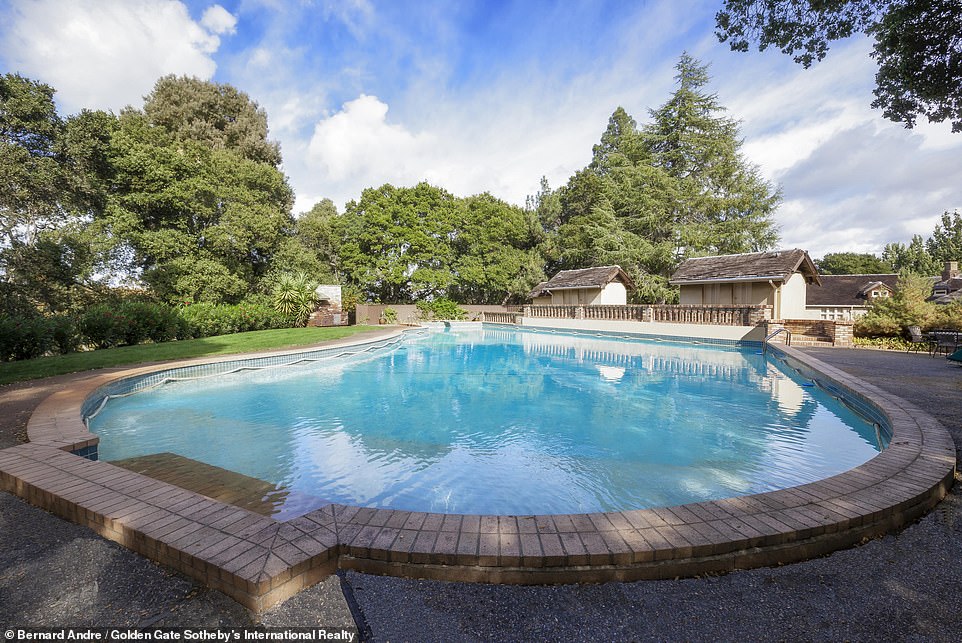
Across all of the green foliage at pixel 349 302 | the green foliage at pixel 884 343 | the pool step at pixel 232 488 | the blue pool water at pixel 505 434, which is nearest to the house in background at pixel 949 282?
the green foliage at pixel 884 343

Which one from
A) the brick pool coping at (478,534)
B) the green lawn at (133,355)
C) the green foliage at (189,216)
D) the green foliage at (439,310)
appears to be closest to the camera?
the brick pool coping at (478,534)

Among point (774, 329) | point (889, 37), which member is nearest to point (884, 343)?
point (774, 329)

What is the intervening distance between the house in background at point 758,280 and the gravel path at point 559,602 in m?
19.0

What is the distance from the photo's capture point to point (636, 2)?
37.6 ft

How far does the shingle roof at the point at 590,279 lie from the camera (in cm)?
2641

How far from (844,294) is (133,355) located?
41177 mm

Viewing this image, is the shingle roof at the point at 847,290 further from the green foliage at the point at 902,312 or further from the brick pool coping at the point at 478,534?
the brick pool coping at the point at 478,534

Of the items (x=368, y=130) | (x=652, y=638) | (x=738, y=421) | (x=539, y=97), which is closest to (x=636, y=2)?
(x=539, y=97)

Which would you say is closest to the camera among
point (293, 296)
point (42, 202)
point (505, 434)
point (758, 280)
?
point (505, 434)

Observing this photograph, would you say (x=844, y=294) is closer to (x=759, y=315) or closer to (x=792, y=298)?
(x=792, y=298)

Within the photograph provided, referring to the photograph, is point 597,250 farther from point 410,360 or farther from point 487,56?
point 410,360

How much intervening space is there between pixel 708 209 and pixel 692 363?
2060cm

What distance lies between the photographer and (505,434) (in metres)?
6.41

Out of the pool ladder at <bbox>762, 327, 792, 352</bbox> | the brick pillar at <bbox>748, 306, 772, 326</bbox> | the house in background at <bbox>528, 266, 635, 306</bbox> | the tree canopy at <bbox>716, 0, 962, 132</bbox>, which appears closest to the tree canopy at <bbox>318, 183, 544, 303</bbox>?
the house in background at <bbox>528, 266, 635, 306</bbox>
